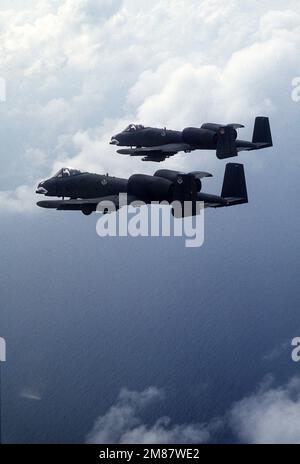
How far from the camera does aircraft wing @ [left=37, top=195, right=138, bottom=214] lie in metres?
37.0

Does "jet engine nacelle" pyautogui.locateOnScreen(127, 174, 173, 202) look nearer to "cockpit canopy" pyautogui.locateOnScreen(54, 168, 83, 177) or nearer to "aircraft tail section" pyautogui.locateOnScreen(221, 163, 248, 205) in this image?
"cockpit canopy" pyautogui.locateOnScreen(54, 168, 83, 177)

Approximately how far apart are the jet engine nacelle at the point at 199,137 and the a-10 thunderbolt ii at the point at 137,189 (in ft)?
27.6

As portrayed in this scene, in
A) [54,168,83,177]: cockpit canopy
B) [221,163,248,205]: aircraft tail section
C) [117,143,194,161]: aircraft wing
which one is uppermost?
[117,143,194,161]: aircraft wing

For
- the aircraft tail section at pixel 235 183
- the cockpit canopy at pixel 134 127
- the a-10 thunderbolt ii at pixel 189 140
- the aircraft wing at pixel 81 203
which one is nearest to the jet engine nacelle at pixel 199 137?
the a-10 thunderbolt ii at pixel 189 140

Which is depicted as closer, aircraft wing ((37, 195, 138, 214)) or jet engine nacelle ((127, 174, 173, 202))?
jet engine nacelle ((127, 174, 173, 202))

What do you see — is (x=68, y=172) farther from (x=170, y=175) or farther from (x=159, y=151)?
(x=159, y=151)

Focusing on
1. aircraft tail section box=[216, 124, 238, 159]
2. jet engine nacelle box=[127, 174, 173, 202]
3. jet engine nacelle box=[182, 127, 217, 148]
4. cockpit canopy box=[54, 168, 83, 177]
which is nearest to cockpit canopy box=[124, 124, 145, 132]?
jet engine nacelle box=[182, 127, 217, 148]

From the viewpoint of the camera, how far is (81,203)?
123 ft

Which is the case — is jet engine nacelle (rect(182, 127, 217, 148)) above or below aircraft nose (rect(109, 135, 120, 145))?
below

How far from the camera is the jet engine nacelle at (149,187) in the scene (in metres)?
36.6

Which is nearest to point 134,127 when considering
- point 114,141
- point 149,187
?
point 114,141

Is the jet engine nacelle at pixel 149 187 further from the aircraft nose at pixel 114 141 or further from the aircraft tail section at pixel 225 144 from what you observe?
the aircraft nose at pixel 114 141

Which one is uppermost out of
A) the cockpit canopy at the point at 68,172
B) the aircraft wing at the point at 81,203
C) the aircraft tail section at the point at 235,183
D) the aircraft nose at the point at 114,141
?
the aircraft nose at the point at 114,141

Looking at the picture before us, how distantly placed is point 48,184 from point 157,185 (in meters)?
9.93
